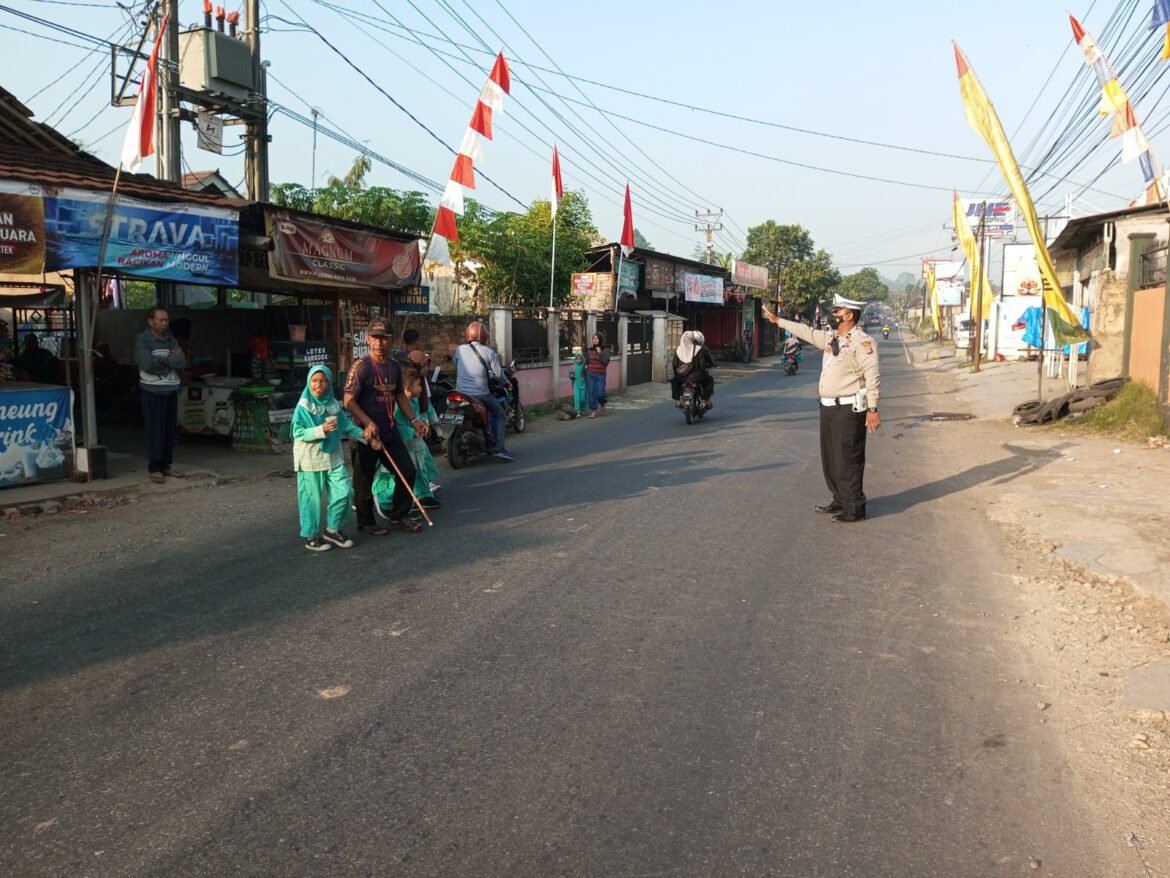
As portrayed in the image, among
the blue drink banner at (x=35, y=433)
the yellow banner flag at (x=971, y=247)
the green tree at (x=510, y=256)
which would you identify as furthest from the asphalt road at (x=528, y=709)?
the yellow banner flag at (x=971, y=247)

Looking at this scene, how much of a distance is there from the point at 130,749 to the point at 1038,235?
13.2m

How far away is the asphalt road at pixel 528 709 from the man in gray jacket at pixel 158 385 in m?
2.18

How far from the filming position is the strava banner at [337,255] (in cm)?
1157

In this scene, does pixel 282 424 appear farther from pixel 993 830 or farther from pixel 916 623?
pixel 993 830

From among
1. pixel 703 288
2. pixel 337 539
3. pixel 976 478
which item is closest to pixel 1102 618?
pixel 976 478

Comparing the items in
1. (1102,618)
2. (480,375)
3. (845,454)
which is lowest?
(1102,618)

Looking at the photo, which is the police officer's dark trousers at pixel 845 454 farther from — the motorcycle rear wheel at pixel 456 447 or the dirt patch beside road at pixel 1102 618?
the motorcycle rear wheel at pixel 456 447

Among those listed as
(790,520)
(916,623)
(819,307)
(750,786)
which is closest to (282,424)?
(790,520)

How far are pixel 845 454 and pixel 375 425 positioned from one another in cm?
397

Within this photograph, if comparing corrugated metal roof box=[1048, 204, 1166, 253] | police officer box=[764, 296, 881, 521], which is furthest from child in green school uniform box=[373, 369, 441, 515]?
corrugated metal roof box=[1048, 204, 1166, 253]

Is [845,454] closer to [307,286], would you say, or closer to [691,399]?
[691,399]

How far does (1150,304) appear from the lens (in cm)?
1350

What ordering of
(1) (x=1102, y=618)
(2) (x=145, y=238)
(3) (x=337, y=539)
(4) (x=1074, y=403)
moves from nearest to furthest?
1. (1) (x=1102, y=618)
2. (3) (x=337, y=539)
3. (2) (x=145, y=238)
4. (4) (x=1074, y=403)

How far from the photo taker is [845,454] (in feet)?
25.2
